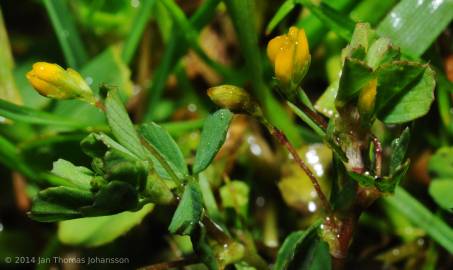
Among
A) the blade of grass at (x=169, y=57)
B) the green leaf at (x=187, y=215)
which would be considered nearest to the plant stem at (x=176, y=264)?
the green leaf at (x=187, y=215)

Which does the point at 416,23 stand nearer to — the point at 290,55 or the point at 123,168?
the point at 290,55

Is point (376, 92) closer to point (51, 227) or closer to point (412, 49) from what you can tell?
point (412, 49)

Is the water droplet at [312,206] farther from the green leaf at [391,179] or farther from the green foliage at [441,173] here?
the green leaf at [391,179]

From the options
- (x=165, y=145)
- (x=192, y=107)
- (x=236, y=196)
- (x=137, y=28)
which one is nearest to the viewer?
(x=165, y=145)

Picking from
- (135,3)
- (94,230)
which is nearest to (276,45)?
(94,230)

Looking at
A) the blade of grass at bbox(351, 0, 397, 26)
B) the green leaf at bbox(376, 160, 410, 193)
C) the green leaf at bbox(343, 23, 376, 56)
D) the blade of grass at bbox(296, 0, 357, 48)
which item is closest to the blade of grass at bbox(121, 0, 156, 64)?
the blade of grass at bbox(296, 0, 357, 48)

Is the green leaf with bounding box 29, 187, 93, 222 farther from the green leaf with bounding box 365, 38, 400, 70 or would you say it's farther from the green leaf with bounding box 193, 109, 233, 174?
the green leaf with bounding box 365, 38, 400, 70

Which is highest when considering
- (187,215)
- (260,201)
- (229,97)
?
(229,97)
